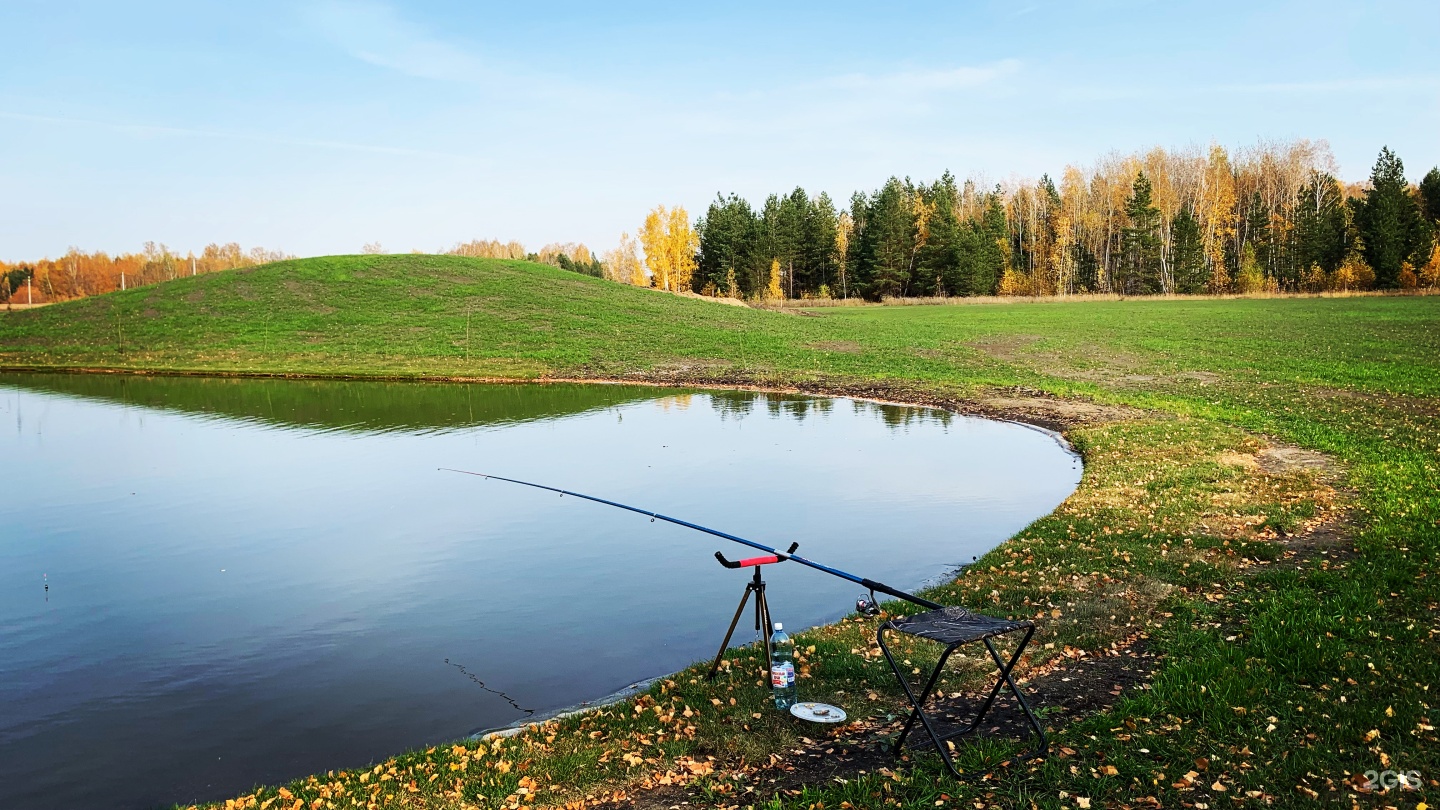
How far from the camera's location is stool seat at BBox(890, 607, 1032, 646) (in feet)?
20.2

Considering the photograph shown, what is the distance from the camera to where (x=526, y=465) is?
19.4 metres

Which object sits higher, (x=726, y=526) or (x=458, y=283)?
(x=458, y=283)

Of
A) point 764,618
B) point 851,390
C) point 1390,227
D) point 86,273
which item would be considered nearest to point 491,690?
point 764,618

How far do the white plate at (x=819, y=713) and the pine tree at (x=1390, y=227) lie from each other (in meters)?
90.0

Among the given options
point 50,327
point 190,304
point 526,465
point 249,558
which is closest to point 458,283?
point 190,304

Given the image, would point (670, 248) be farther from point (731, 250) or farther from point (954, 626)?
point (954, 626)

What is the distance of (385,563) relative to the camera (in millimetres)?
12930

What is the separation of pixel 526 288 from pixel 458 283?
4622mm

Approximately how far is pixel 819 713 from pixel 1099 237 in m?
102

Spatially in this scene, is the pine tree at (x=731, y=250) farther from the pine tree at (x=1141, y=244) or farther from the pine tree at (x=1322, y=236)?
the pine tree at (x=1322, y=236)

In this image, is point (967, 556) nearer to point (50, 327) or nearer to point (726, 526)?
point (726, 526)

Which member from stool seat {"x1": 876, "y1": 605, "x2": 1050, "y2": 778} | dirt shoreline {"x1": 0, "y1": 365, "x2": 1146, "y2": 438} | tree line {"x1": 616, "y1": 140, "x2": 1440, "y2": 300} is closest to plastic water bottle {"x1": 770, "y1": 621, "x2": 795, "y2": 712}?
stool seat {"x1": 876, "y1": 605, "x2": 1050, "y2": 778}

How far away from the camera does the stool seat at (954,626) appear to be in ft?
20.2

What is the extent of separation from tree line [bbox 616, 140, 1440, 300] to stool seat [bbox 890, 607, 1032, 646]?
89.2 meters
